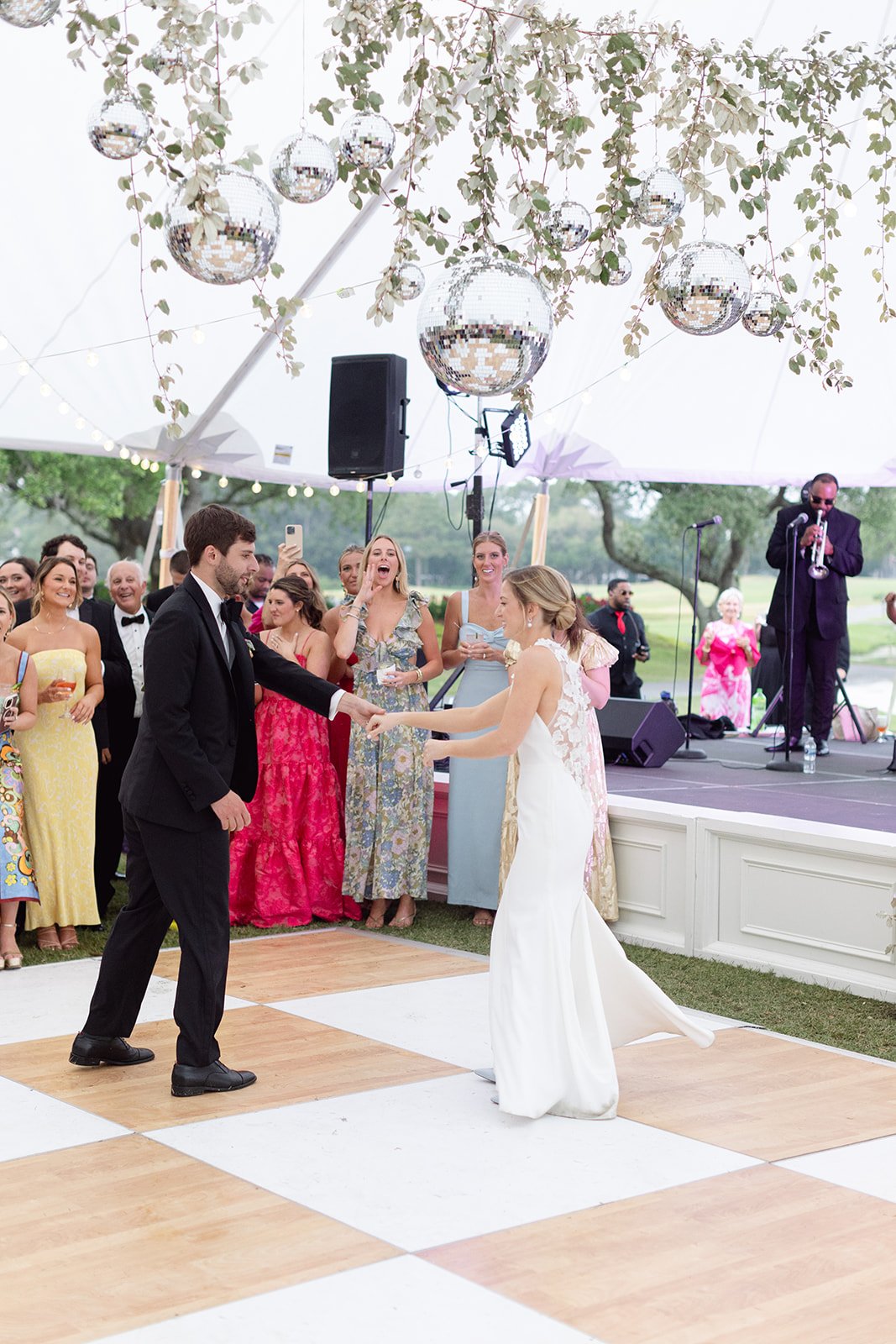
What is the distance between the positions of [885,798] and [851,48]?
554 cm

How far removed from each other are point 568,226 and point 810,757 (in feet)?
20.1

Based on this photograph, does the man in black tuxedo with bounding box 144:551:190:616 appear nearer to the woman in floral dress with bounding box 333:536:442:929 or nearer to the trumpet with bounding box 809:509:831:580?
the woman in floral dress with bounding box 333:536:442:929

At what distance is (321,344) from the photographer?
10.9 m

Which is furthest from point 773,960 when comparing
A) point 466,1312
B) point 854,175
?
point 854,175

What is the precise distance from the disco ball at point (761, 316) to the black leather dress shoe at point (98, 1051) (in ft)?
9.47

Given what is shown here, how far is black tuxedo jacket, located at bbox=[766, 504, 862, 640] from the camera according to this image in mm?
9672

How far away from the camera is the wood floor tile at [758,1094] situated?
151 inches

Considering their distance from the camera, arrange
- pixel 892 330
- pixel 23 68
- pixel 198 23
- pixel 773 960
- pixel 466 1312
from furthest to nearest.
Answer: pixel 892 330 → pixel 23 68 → pixel 773 960 → pixel 198 23 → pixel 466 1312

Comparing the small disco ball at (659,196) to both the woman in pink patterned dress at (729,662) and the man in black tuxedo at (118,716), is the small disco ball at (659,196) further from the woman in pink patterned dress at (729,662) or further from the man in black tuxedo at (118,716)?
the woman in pink patterned dress at (729,662)

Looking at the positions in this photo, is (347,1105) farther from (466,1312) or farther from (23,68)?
(23,68)

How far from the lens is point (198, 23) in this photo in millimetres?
3010

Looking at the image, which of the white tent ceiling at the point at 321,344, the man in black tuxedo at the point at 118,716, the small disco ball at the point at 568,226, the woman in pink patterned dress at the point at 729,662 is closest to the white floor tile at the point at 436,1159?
the small disco ball at the point at 568,226

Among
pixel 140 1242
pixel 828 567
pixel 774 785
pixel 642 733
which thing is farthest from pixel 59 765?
pixel 828 567

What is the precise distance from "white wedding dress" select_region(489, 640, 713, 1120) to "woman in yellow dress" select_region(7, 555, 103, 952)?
2.56 m
